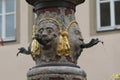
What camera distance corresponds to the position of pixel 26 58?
18.9 meters

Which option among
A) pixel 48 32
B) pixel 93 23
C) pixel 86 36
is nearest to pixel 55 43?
pixel 48 32

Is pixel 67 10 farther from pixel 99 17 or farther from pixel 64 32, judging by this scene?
pixel 99 17

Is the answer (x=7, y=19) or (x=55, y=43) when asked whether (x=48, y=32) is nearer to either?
(x=55, y=43)

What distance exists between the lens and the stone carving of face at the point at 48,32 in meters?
6.04

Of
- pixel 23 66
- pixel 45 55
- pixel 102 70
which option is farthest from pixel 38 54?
pixel 23 66

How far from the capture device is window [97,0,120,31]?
18.1m

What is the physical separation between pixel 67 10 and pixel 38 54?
23.2 inches

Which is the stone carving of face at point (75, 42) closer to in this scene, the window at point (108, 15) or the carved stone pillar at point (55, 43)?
the carved stone pillar at point (55, 43)

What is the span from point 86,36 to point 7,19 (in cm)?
323

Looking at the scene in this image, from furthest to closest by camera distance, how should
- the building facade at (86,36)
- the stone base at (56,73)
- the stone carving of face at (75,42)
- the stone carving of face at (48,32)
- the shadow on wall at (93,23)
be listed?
the shadow on wall at (93,23) < the building facade at (86,36) < the stone carving of face at (75,42) < the stone carving of face at (48,32) < the stone base at (56,73)

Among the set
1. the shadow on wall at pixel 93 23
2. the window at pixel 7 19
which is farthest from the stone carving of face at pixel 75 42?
the window at pixel 7 19

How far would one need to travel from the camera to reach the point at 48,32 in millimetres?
6113

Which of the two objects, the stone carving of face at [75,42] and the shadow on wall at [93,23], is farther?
the shadow on wall at [93,23]

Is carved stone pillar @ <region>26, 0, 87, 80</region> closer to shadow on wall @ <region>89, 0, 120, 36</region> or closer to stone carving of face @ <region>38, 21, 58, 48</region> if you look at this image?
stone carving of face @ <region>38, 21, 58, 48</region>
